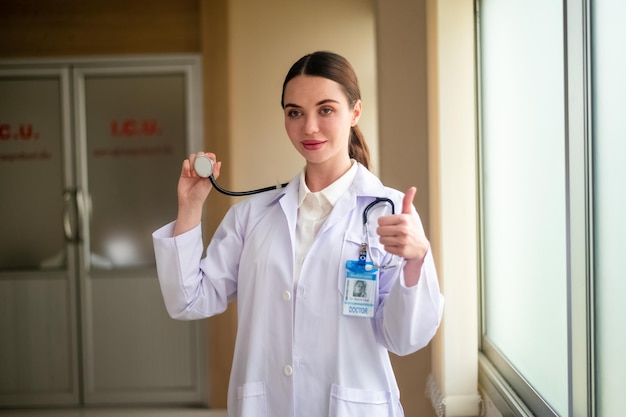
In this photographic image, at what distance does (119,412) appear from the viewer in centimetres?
421

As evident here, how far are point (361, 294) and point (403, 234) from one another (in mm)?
210

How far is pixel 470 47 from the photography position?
2.60 m

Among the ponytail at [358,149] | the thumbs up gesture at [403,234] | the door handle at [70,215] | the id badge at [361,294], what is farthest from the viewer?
the door handle at [70,215]

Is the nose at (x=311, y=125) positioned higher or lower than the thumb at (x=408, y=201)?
higher

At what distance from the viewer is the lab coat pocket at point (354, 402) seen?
1.43 meters

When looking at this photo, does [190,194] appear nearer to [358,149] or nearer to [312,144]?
[312,144]

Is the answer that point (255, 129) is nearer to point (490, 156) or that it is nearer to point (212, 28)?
point (212, 28)

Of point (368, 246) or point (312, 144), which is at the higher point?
point (312, 144)

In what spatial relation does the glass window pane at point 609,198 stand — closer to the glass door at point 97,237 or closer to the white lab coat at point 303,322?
the white lab coat at point 303,322

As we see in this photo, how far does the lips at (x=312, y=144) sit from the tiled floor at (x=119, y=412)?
2.99m

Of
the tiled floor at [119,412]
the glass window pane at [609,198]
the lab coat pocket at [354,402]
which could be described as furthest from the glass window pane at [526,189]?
the tiled floor at [119,412]

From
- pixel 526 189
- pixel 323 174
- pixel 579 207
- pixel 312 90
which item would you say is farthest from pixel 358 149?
pixel 526 189

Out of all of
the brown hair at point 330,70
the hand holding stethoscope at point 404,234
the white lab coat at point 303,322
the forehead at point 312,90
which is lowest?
the white lab coat at point 303,322

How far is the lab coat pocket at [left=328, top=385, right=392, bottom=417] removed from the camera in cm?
143
